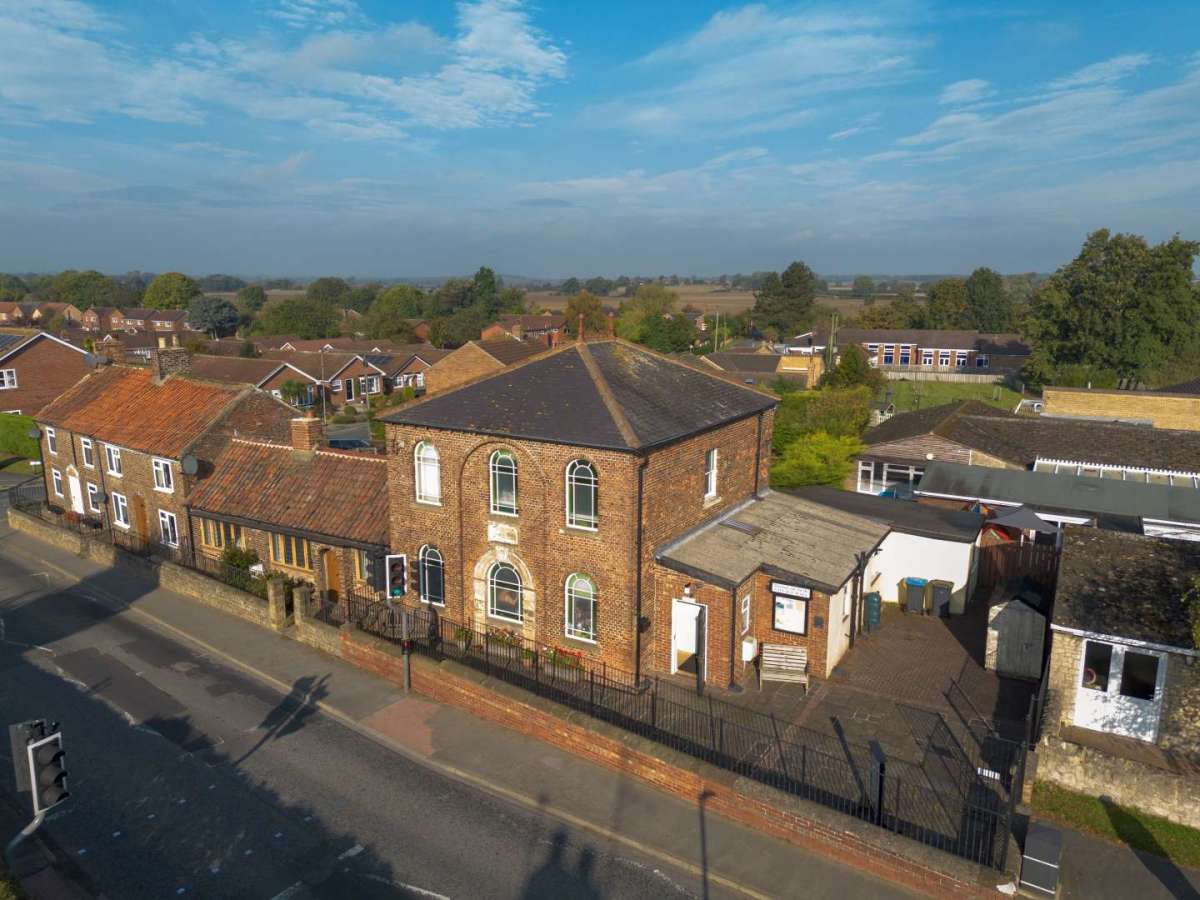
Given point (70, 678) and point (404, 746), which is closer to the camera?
point (404, 746)

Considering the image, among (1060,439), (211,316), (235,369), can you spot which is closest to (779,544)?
(1060,439)

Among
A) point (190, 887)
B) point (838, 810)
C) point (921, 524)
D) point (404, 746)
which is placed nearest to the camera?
point (190, 887)

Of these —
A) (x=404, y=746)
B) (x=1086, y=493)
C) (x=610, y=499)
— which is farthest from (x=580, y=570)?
(x=1086, y=493)

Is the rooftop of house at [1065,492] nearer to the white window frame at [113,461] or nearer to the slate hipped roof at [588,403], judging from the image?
the slate hipped roof at [588,403]

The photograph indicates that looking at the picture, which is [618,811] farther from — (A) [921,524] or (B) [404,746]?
(A) [921,524]

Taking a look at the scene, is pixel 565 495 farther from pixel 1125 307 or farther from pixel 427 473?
pixel 1125 307

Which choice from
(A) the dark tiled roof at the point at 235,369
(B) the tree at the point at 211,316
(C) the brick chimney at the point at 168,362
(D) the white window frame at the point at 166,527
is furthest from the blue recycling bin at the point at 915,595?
(B) the tree at the point at 211,316

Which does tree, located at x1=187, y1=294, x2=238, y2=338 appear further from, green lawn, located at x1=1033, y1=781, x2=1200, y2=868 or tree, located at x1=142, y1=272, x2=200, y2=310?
green lawn, located at x1=1033, y1=781, x2=1200, y2=868

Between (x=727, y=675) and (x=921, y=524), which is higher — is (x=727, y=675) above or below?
below
